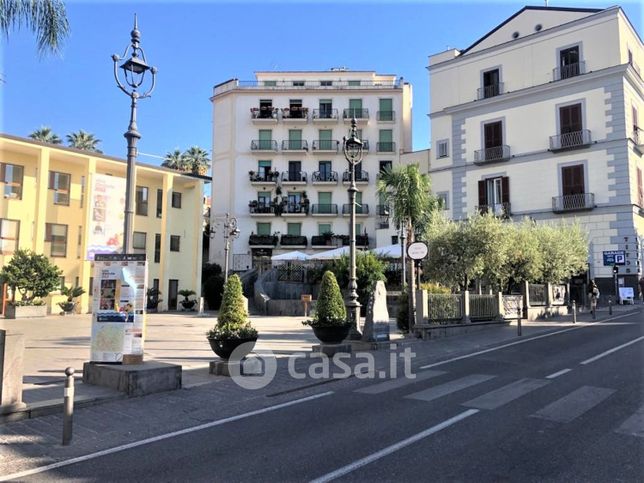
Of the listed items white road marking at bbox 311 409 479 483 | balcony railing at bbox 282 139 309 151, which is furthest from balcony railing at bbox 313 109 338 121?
white road marking at bbox 311 409 479 483

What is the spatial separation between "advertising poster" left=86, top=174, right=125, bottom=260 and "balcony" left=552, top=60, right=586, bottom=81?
31.2 metres

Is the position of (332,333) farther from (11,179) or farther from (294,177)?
(294,177)

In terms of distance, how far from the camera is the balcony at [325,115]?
163 feet

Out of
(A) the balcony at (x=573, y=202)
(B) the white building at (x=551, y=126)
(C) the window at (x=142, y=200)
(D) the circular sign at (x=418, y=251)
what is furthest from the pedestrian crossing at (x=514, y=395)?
(C) the window at (x=142, y=200)

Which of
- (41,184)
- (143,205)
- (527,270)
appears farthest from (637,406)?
(143,205)

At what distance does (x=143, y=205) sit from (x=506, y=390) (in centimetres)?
3053

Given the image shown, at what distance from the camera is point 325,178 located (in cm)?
4994

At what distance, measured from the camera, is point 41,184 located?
28.6m

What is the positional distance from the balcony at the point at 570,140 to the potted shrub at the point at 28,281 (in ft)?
101

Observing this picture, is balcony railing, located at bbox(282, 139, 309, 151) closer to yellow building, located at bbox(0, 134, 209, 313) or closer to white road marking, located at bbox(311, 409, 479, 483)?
yellow building, located at bbox(0, 134, 209, 313)

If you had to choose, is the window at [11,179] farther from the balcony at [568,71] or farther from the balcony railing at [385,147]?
A: the balcony at [568,71]

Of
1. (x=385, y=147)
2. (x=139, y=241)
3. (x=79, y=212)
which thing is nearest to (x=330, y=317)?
(x=79, y=212)

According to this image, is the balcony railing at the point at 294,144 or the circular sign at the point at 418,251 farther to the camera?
the balcony railing at the point at 294,144

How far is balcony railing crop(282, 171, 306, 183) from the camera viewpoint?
49.8 m
